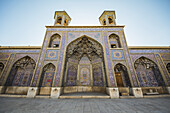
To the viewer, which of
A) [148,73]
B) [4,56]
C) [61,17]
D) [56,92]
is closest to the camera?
[56,92]

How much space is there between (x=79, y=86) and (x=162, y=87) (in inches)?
352

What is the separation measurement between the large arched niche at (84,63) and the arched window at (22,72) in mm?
4476

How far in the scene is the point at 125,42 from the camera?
790 cm

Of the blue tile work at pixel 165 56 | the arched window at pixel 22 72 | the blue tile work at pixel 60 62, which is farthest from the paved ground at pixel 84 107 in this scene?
the blue tile work at pixel 165 56

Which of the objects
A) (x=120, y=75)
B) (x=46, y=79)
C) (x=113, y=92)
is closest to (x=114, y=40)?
(x=120, y=75)

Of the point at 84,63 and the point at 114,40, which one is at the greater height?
the point at 114,40

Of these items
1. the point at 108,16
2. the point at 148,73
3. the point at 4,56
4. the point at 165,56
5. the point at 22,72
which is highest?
the point at 108,16

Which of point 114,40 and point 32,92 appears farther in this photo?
point 114,40

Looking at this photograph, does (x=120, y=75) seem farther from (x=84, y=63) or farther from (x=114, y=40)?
(x=84, y=63)

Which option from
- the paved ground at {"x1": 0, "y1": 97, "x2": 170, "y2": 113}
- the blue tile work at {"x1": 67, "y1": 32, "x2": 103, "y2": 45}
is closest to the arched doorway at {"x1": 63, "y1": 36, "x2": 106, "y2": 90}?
the blue tile work at {"x1": 67, "y1": 32, "x2": 103, "y2": 45}

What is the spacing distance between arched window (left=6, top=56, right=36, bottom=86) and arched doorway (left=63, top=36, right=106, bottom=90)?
14.7 feet

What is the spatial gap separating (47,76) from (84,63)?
4690 mm

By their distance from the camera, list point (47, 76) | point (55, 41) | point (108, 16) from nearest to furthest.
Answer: point (47, 76), point (55, 41), point (108, 16)

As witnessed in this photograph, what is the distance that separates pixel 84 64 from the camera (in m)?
9.28
